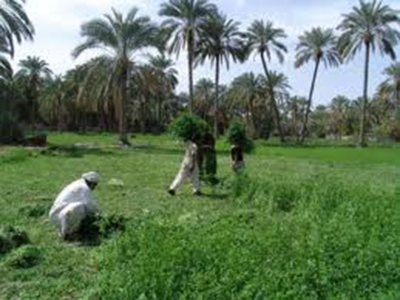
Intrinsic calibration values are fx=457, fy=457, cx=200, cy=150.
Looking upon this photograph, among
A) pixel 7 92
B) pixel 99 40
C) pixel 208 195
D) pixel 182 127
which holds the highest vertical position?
pixel 99 40

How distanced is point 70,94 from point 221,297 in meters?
63.9

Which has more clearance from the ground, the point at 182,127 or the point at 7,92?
the point at 7,92

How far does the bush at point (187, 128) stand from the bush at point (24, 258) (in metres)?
6.94

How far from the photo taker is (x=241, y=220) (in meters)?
7.12

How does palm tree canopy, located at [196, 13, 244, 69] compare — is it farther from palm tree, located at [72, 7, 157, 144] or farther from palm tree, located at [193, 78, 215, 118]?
palm tree, located at [193, 78, 215, 118]

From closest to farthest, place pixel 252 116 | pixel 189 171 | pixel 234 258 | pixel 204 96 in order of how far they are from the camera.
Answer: pixel 234 258, pixel 189 171, pixel 252 116, pixel 204 96

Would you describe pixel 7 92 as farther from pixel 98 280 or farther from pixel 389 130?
pixel 389 130

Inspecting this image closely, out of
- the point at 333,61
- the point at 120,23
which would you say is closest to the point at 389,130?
the point at 333,61

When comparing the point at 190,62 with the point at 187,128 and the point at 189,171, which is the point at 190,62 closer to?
the point at 187,128

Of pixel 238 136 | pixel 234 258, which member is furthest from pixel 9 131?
pixel 234 258

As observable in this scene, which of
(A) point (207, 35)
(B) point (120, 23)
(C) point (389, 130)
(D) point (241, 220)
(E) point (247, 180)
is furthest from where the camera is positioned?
(C) point (389, 130)

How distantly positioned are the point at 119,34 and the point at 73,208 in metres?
27.3

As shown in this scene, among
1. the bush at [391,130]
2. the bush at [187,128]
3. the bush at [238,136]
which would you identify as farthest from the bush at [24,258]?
the bush at [391,130]

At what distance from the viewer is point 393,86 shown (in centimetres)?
6391
